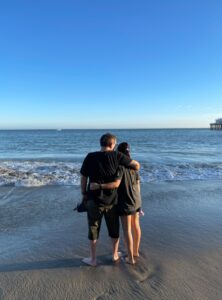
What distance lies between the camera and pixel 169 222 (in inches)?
216

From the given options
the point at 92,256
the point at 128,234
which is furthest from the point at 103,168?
the point at 92,256

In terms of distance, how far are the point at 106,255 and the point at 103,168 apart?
1545 millimetres

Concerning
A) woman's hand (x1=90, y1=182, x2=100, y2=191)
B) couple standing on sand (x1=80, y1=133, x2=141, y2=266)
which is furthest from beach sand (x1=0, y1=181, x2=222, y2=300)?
woman's hand (x1=90, y1=182, x2=100, y2=191)

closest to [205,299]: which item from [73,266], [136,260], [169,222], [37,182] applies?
[136,260]

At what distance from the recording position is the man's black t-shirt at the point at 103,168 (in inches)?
132

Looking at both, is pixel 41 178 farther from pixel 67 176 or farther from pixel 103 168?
pixel 103 168

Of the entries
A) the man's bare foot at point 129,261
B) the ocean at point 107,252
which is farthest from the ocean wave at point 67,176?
the man's bare foot at point 129,261

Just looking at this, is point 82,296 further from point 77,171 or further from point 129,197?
point 77,171

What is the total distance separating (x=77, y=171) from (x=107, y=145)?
29.9 ft

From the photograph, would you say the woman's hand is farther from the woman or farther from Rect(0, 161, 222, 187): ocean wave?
Rect(0, 161, 222, 187): ocean wave

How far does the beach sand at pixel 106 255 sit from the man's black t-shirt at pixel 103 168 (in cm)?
104

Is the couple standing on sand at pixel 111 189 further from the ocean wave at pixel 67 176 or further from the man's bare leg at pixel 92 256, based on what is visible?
the ocean wave at pixel 67 176

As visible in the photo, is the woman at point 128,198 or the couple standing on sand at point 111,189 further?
the woman at point 128,198

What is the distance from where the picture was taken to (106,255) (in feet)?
13.2
